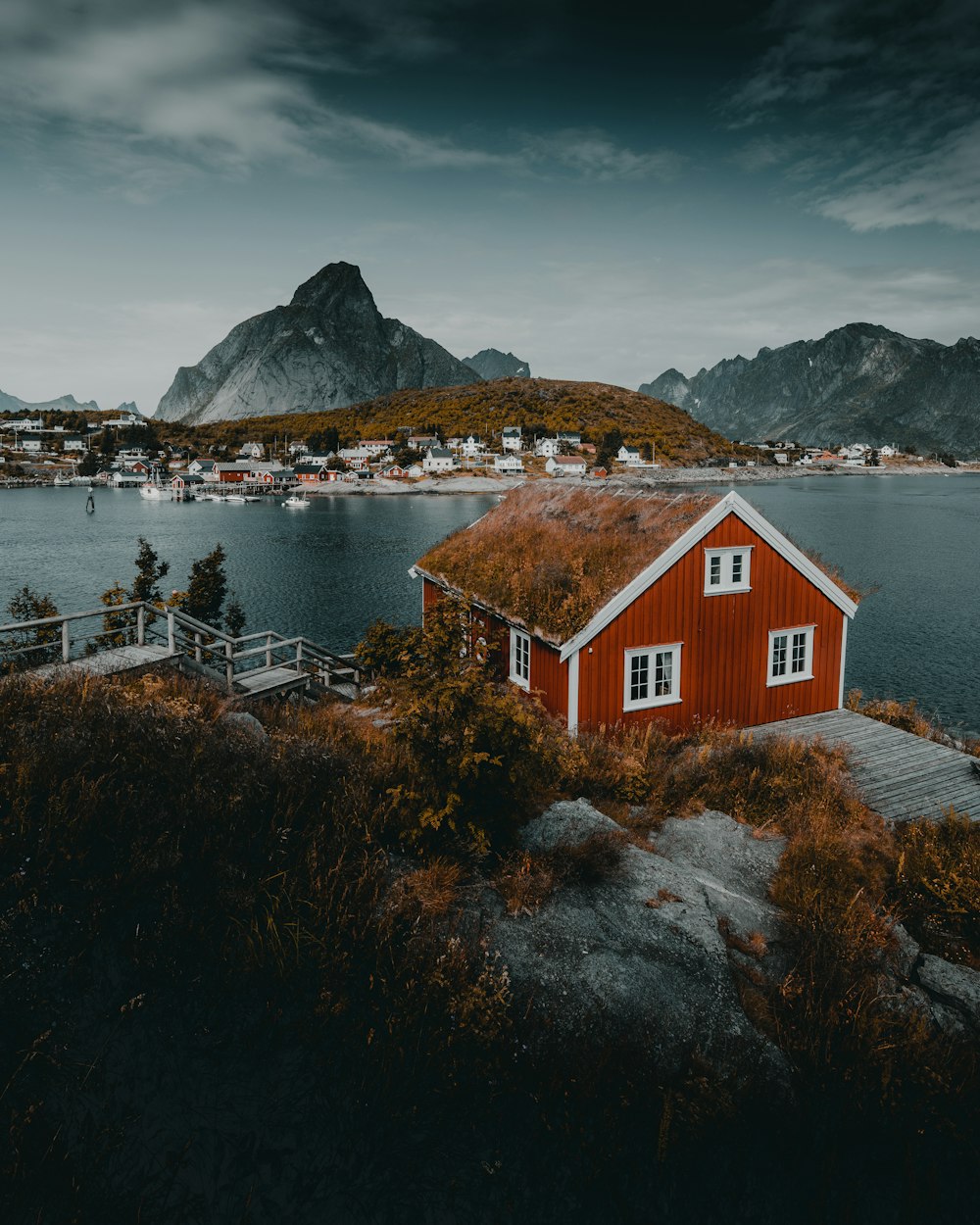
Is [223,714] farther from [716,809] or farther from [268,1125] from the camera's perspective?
[716,809]

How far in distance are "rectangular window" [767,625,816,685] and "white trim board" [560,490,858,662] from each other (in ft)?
5.08

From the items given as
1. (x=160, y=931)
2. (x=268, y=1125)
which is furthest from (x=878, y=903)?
(x=160, y=931)

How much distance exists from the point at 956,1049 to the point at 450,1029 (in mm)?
5509

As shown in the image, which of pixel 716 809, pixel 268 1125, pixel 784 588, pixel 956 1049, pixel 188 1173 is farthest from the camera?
pixel 784 588

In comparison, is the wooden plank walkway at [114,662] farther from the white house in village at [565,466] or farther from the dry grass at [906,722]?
the white house in village at [565,466]

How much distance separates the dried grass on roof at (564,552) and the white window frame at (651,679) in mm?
1779

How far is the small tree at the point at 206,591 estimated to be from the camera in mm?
28062

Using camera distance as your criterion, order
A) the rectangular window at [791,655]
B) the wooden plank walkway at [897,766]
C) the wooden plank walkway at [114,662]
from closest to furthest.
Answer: the wooden plank walkway at [114,662], the wooden plank walkway at [897,766], the rectangular window at [791,655]

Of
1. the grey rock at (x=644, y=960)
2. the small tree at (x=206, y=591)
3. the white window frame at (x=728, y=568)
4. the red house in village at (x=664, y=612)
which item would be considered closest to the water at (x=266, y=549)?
the small tree at (x=206, y=591)

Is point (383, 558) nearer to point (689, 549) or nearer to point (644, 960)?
point (689, 549)

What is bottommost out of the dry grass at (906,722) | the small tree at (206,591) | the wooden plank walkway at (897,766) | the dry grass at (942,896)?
the dry grass at (906,722)

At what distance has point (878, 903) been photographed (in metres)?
9.28

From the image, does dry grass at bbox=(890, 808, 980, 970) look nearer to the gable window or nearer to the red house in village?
the red house in village

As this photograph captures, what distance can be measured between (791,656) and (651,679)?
5.05 m
